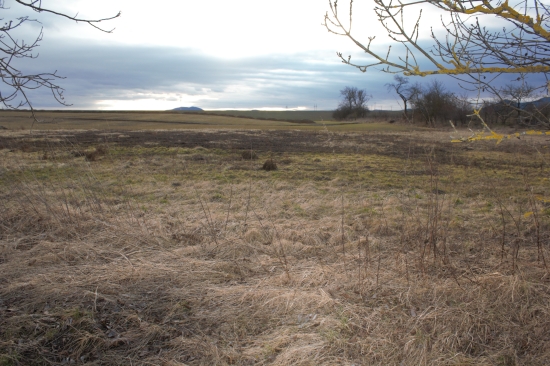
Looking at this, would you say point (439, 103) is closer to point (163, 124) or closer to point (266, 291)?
point (266, 291)

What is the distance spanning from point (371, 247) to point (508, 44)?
305 centimetres

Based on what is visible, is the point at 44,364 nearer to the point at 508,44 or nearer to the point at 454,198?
the point at 508,44

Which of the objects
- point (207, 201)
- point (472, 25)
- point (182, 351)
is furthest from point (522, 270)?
point (207, 201)

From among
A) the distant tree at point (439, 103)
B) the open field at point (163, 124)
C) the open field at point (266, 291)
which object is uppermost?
the open field at point (163, 124)

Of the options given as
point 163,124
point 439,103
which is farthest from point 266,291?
point 163,124

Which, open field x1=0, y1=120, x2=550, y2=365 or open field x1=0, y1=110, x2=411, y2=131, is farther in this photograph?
open field x1=0, y1=110, x2=411, y2=131

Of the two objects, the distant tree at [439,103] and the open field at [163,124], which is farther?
the open field at [163,124]

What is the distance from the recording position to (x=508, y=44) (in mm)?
2662

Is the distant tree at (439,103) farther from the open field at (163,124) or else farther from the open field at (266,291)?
the open field at (163,124)

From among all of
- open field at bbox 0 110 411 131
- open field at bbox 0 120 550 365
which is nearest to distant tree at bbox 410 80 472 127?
open field at bbox 0 120 550 365

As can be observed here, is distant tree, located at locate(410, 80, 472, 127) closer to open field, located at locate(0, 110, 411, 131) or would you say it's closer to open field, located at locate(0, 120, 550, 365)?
open field, located at locate(0, 120, 550, 365)

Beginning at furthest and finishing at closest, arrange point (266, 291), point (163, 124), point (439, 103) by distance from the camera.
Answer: point (163, 124) → point (439, 103) → point (266, 291)

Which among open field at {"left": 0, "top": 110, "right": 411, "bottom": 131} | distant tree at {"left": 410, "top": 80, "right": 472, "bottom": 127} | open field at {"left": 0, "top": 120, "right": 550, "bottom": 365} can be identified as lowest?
open field at {"left": 0, "top": 120, "right": 550, "bottom": 365}

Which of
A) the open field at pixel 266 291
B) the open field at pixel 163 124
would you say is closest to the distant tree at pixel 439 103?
the open field at pixel 266 291
